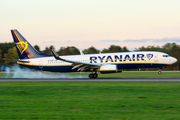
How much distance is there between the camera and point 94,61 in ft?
110

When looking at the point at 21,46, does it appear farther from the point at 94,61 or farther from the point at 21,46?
the point at 94,61

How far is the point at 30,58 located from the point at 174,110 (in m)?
29.9

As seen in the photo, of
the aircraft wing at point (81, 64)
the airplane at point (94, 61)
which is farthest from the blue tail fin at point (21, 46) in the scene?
the aircraft wing at point (81, 64)

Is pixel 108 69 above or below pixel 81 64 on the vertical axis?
below

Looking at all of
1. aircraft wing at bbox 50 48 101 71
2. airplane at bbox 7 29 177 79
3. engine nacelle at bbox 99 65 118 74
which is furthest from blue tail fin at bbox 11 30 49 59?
engine nacelle at bbox 99 65 118 74

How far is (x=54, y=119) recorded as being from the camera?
8594mm

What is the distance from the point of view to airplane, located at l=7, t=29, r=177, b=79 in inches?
1258

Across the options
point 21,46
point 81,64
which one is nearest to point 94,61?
point 81,64

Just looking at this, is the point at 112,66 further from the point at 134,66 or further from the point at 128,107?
the point at 128,107

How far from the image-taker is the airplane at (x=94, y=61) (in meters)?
32.0

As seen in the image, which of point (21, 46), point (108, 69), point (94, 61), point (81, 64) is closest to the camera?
point (108, 69)

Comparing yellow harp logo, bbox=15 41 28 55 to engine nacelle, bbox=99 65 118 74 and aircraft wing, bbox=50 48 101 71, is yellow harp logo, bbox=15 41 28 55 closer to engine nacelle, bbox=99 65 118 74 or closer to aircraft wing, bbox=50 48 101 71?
aircraft wing, bbox=50 48 101 71

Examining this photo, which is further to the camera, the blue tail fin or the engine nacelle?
the blue tail fin

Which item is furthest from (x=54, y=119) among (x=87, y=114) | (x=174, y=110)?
(x=174, y=110)
